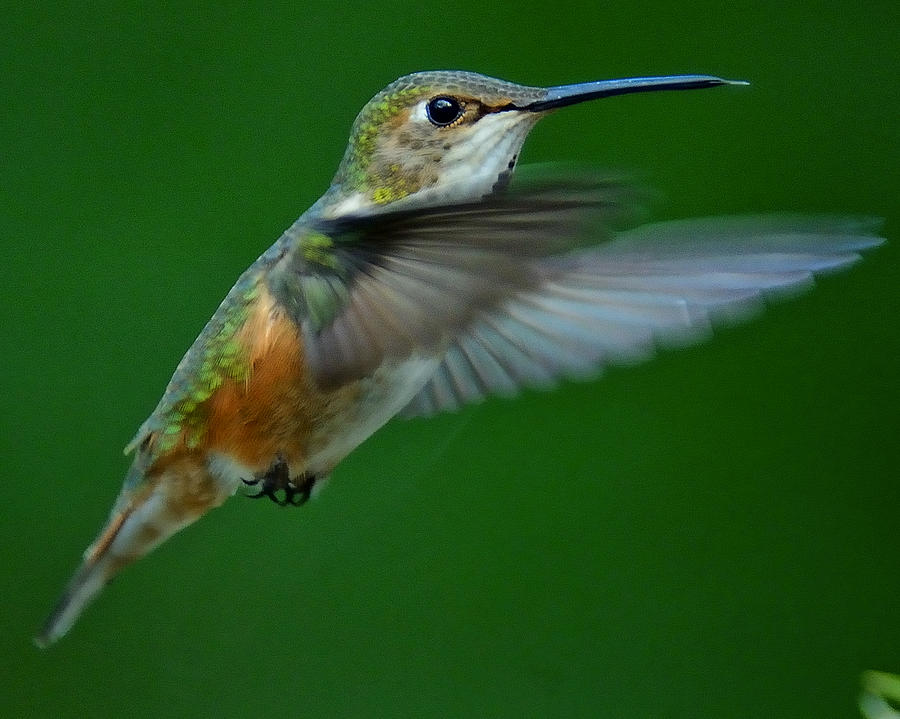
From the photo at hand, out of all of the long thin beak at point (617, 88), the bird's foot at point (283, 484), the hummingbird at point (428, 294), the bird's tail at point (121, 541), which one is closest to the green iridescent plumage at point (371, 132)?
the hummingbird at point (428, 294)

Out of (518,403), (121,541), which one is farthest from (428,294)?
(518,403)

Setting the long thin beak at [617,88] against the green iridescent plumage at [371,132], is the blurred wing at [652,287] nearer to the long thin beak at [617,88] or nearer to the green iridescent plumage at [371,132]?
the long thin beak at [617,88]

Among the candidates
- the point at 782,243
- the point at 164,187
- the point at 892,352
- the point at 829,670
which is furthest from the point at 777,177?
the point at 782,243

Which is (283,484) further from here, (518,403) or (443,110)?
(518,403)

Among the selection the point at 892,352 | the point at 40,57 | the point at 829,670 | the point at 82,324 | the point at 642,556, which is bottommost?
the point at 829,670

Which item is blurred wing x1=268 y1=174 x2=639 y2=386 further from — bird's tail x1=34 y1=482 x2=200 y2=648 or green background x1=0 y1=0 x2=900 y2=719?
green background x1=0 y1=0 x2=900 y2=719

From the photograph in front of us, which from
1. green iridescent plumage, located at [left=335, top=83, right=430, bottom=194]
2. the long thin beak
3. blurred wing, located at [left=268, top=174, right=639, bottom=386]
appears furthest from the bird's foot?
the long thin beak

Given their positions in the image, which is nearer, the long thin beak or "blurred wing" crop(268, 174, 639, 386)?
"blurred wing" crop(268, 174, 639, 386)

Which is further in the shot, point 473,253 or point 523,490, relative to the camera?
point 523,490

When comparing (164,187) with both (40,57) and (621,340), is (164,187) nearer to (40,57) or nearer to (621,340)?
(40,57)
